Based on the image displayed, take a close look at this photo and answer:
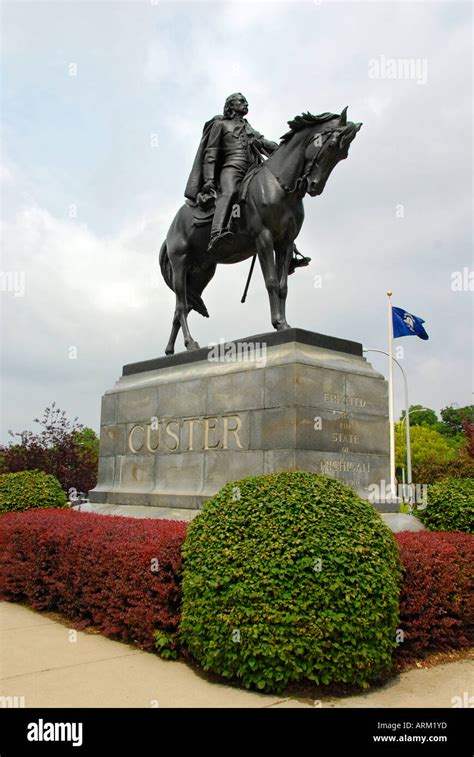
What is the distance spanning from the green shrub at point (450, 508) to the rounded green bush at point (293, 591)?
121 inches

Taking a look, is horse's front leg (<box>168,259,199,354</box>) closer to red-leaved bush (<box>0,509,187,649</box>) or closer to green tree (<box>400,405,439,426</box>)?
red-leaved bush (<box>0,509,187,649</box>)

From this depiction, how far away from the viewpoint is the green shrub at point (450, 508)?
27.1ft

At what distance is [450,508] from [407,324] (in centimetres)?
1533

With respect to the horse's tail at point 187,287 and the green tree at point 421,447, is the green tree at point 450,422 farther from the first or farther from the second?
the horse's tail at point 187,287

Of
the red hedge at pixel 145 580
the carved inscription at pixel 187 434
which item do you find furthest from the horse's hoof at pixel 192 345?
the red hedge at pixel 145 580

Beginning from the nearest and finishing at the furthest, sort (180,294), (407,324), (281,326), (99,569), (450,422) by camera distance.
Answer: (99,569), (281,326), (180,294), (407,324), (450,422)

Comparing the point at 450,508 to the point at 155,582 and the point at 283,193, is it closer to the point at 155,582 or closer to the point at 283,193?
the point at 155,582

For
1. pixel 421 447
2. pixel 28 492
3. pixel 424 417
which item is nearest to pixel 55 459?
pixel 28 492

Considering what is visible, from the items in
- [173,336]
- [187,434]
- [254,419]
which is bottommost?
[187,434]

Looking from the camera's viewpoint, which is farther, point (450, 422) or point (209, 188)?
point (450, 422)

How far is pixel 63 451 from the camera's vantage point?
19.8 meters

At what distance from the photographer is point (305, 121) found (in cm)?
898
